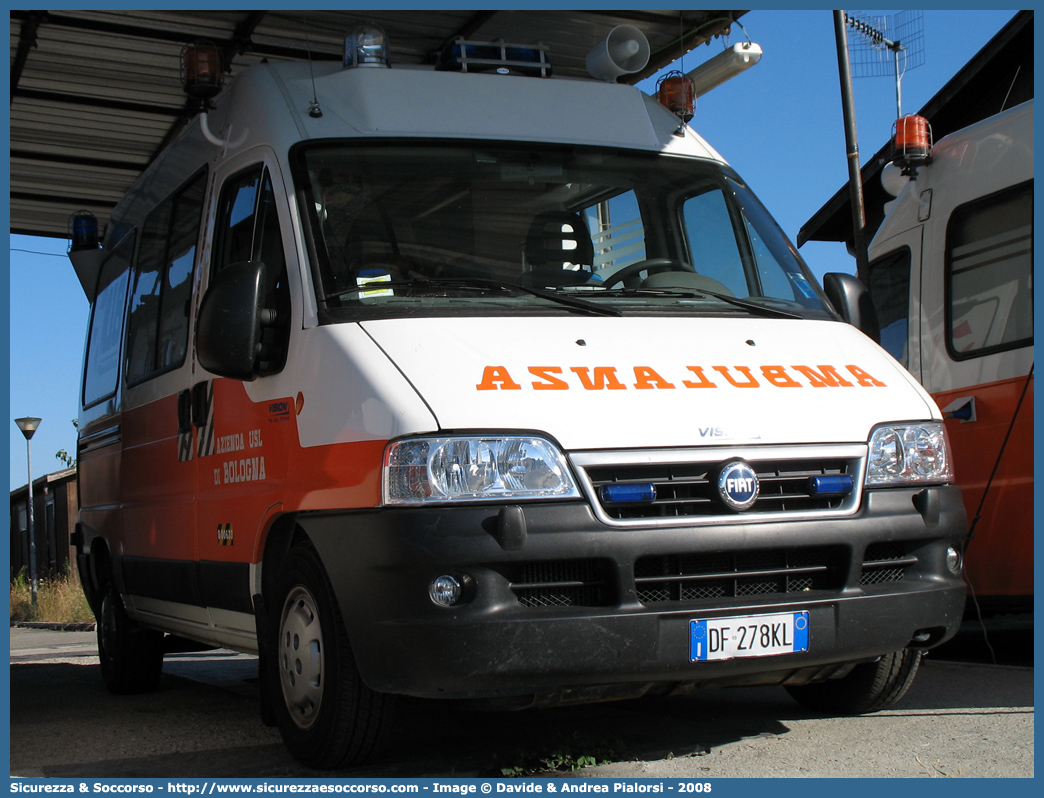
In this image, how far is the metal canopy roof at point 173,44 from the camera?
824cm

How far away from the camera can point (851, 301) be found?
551 centimetres

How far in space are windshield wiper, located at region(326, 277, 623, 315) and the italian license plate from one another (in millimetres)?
1239

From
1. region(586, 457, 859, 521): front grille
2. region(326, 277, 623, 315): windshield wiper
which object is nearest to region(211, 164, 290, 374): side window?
region(326, 277, 623, 315): windshield wiper

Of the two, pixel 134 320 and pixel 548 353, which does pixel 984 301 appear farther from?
pixel 134 320

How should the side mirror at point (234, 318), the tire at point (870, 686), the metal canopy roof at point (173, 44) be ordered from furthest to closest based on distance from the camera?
the metal canopy roof at point (173, 44), the tire at point (870, 686), the side mirror at point (234, 318)

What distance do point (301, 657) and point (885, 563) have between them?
2121 millimetres

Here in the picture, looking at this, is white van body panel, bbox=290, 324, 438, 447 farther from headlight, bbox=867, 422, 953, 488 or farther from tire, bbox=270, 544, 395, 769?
headlight, bbox=867, 422, 953, 488

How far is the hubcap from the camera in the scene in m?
4.48

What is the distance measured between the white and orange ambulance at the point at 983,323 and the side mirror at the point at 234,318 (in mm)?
3830

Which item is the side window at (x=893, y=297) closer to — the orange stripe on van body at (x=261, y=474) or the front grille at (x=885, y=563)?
the front grille at (x=885, y=563)

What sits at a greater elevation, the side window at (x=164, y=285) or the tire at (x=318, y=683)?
the side window at (x=164, y=285)

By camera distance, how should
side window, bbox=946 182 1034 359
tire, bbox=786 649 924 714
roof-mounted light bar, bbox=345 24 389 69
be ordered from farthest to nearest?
side window, bbox=946 182 1034 359 → roof-mounted light bar, bbox=345 24 389 69 → tire, bbox=786 649 924 714

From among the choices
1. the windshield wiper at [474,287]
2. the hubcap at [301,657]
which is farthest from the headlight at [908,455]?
the hubcap at [301,657]
